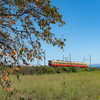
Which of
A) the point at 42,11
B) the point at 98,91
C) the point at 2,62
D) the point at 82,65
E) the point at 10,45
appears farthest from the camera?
the point at 82,65

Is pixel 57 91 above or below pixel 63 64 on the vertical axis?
above

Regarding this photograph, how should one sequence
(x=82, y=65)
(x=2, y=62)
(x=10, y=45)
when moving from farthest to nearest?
A: (x=82, y=65)
(x=10, y=45)
(x=2, y=62)

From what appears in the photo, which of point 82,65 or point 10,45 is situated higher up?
point 10,45

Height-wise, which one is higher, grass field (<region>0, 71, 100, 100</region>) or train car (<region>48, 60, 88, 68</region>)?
Answer: grass field (<region>0, 71, 100, 100</region>)

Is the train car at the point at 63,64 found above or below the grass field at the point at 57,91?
below

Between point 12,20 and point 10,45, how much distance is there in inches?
52.7

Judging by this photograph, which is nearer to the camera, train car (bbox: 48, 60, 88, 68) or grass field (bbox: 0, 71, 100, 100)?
grass field (bbox: 0, 71, 100, 100)

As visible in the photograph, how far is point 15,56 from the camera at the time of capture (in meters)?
3.22

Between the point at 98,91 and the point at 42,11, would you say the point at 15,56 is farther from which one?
the point at 98,91

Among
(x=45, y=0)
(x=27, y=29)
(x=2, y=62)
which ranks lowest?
(x=2, y=62)

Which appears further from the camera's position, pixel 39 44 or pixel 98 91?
pixel 98 91

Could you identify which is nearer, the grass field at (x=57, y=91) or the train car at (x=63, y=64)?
the grass field at (x=57, y=91)

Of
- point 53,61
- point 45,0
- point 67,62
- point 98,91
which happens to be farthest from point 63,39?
point 67,62

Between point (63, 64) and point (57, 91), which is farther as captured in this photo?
point (63, 64)
